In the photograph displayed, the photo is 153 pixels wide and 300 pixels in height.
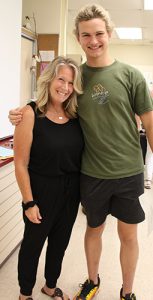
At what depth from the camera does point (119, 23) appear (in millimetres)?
6055

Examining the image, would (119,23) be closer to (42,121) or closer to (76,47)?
(76,47)

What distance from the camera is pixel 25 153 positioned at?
4.75 feet

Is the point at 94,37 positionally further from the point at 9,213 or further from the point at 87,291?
the point at 87,291

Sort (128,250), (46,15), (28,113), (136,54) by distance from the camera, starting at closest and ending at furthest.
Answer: (28,113) → (128,250) → (46,15) → (136,54)

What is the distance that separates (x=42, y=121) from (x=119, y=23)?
5.28 metres

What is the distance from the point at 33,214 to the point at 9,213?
28.6 inches

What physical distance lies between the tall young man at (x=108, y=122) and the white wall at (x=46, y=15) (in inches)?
90.4

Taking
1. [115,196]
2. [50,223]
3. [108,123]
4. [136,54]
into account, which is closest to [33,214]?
[50,223]

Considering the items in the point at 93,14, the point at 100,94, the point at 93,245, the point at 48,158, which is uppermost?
the point at 93,14

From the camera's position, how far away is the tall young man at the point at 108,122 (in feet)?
4.80

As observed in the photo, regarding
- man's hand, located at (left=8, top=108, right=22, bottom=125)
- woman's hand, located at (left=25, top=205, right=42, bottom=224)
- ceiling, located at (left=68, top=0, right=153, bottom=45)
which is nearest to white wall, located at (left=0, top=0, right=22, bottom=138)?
man's hand, located at (left=8, top=108, right=22, bottom=125)

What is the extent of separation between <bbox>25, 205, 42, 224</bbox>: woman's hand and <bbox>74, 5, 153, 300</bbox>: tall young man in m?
0.27

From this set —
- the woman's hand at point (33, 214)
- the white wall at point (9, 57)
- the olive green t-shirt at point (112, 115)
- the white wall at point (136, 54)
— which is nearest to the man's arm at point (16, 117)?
the olive green t-shirt at point (112, 115)

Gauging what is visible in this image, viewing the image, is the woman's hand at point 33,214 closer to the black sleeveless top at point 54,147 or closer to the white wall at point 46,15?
the black sleeveless top at point 54,147
